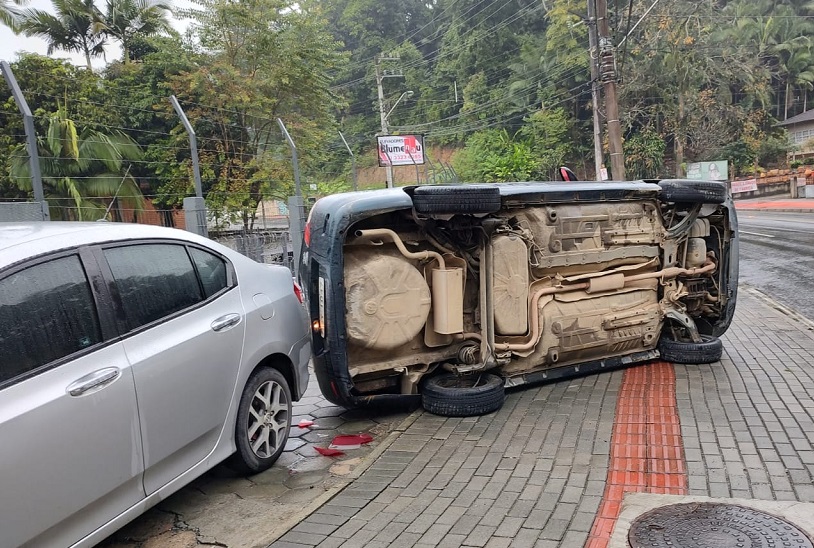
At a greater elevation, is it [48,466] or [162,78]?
[162,78]

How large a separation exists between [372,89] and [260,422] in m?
57.4

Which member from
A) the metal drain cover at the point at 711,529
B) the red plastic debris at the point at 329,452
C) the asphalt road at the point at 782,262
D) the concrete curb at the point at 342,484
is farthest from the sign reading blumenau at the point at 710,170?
the metal drain cover at the point at 711,529

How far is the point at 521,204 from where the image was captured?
519 centimetres

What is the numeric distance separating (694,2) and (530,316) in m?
48.4

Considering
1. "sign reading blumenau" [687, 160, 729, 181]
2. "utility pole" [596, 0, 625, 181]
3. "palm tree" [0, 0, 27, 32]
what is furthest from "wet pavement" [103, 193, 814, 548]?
"sign reading blumenau" [687, 160, 729, 181]

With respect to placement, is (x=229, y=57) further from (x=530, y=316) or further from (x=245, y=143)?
(x=530, y=316)

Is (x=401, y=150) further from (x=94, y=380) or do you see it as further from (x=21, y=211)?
(x=94, y=380)

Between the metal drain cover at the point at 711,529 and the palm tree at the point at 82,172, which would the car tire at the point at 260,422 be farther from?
the palm tree at the point at 82,172

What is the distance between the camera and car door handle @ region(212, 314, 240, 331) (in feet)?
12.1

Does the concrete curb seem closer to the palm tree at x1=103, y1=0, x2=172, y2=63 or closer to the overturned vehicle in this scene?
the overturned vehicle

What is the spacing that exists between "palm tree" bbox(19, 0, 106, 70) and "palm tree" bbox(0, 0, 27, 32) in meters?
0.36

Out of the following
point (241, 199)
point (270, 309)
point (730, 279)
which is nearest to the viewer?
point (270, 309)

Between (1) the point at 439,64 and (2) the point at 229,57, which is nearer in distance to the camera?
(2) the point at 229,57

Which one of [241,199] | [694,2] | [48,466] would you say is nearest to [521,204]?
[48,466]
